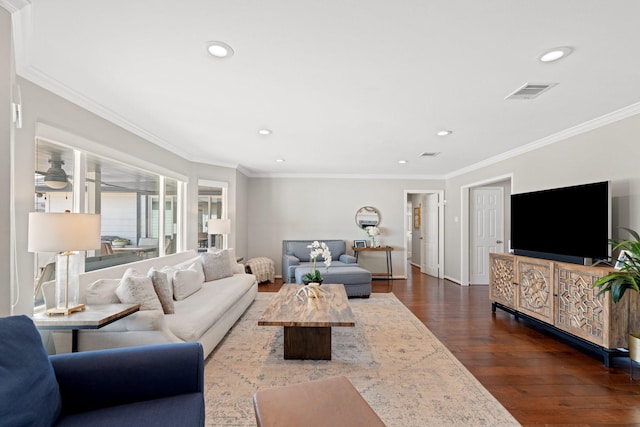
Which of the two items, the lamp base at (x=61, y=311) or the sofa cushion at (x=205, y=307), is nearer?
the lamp base at (x=61, y=311)

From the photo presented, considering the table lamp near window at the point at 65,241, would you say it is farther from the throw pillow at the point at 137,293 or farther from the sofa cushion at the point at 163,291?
the sofa cushion at the point at 163,291

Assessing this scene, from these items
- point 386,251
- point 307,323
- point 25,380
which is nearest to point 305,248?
point 386,251

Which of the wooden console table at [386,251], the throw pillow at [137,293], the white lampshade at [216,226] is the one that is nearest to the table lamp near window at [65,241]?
the throw pillow at [137,293]

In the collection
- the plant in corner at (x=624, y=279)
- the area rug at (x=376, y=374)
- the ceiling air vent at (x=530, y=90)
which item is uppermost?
the ceiling air vent at (x=530, y=90)

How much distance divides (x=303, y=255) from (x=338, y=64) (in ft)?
15.1

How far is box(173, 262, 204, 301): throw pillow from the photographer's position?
3.16 m

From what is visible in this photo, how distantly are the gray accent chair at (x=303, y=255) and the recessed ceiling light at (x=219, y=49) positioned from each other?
4.19 metres

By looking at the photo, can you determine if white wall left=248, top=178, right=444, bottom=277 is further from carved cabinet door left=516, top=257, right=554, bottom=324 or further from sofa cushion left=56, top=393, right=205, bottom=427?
sofa cushion left=56, top=393, right=205, bottom=427

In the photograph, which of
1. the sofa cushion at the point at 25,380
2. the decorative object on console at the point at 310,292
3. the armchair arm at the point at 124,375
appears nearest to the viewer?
the sofa cushion at the point at 25,380

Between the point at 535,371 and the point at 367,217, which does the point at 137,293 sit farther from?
the point at 367,217

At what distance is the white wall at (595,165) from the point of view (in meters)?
2.83

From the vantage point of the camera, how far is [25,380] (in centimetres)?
111

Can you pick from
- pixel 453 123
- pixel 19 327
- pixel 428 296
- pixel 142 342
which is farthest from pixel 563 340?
pixel 19 327

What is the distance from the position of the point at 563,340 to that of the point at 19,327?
4447mm
